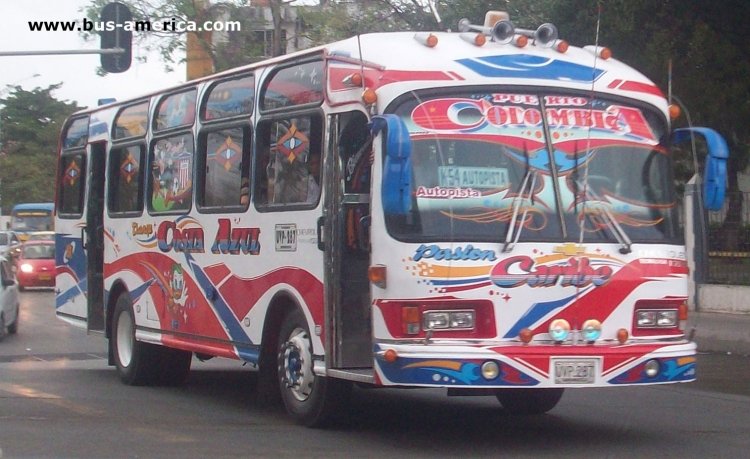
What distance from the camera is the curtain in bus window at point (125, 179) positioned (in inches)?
564

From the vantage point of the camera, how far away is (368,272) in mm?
9484

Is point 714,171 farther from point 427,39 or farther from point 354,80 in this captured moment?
point 354,80

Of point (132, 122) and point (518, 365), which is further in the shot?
point (132, 122)

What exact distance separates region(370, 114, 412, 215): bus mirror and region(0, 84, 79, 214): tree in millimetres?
70752

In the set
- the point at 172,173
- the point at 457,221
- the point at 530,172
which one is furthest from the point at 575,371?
the point at 172,173

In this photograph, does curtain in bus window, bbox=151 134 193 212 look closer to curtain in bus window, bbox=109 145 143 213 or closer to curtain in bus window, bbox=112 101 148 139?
curtain in bus window, bbox=109 145 143 213

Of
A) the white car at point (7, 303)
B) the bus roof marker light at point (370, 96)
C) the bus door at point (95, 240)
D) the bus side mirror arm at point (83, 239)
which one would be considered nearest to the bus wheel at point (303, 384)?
the bus roof marker light at point (370, 96)

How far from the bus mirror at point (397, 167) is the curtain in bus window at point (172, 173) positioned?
4.43 m

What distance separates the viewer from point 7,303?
2278 cm

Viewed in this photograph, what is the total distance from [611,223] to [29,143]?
76.0 m

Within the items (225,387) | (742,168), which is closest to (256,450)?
(225,387)

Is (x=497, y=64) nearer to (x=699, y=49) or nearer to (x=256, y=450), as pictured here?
(x=256, y=450)

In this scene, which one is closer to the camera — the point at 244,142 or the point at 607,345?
the point at 607,345

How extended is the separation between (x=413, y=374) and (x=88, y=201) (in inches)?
307
